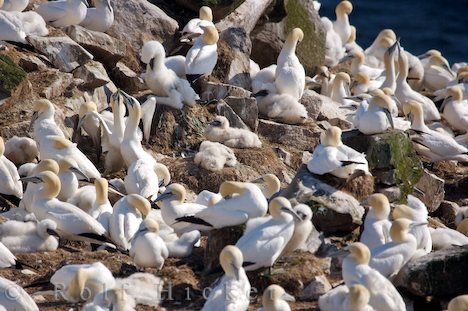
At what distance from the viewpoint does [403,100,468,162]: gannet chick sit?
57.2ft

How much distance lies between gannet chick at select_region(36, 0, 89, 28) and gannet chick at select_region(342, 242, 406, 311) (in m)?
5.46

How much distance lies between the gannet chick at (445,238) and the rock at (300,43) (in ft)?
17.0

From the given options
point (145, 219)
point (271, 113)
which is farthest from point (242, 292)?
point (271, 113)

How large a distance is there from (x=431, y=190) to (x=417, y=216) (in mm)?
2243

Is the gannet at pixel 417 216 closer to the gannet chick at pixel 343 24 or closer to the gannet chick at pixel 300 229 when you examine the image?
the gannet chick at pixel 300 229

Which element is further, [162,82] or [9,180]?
[162,82]

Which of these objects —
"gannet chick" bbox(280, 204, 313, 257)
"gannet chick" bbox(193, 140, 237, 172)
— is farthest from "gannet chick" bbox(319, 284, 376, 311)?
"gannet chick" bbox(193, 140, 237, 172)

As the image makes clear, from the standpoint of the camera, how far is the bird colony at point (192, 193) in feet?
39.5

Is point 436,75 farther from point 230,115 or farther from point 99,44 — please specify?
point 99,44

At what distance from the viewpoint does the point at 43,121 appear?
1509 centimetres

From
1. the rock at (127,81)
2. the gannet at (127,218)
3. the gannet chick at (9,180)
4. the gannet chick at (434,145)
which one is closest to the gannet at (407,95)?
the gannet chick at (434,145)

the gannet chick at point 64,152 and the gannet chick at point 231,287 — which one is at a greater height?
the gannet chick at point 231,287

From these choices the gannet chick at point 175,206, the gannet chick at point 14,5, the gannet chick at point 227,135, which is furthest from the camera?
the gannet chick at point 14,5

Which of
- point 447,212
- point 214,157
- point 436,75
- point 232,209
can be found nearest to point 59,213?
point 232,209
